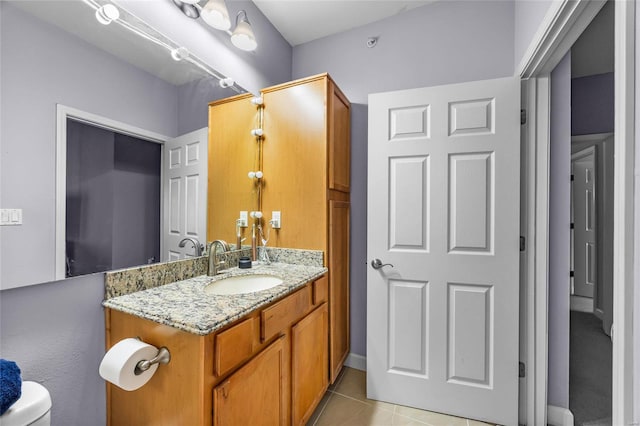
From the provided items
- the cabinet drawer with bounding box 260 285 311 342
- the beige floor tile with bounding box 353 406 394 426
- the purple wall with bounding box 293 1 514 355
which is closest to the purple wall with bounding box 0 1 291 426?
the cabinet drawer with bounding box 260 285 311 342

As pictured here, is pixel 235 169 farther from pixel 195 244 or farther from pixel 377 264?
pixel 377 264

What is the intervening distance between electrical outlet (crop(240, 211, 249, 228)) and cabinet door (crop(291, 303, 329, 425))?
73 centimetres

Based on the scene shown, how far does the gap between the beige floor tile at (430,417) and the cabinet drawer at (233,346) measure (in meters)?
1.24

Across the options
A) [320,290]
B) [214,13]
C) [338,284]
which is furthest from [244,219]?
[214,13]

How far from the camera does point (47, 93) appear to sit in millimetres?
867

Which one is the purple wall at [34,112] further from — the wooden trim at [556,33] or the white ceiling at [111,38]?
the wooden trim at [556,33]

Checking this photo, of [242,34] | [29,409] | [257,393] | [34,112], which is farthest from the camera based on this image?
[242,34]

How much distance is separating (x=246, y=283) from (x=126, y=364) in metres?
0.76

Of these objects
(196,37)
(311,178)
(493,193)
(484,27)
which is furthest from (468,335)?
(196,37)

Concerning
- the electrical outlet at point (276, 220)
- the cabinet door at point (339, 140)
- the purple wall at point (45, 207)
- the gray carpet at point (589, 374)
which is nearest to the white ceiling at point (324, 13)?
the cabinet door at point (339, 140)

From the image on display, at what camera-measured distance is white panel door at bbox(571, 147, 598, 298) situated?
11.5ft

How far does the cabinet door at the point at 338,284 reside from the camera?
5.99 ft

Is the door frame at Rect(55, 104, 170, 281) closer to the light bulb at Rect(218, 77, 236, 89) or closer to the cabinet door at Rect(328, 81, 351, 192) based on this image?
the light bulb at Rect(218, 77, 236, 89)

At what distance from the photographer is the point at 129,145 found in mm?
1146
